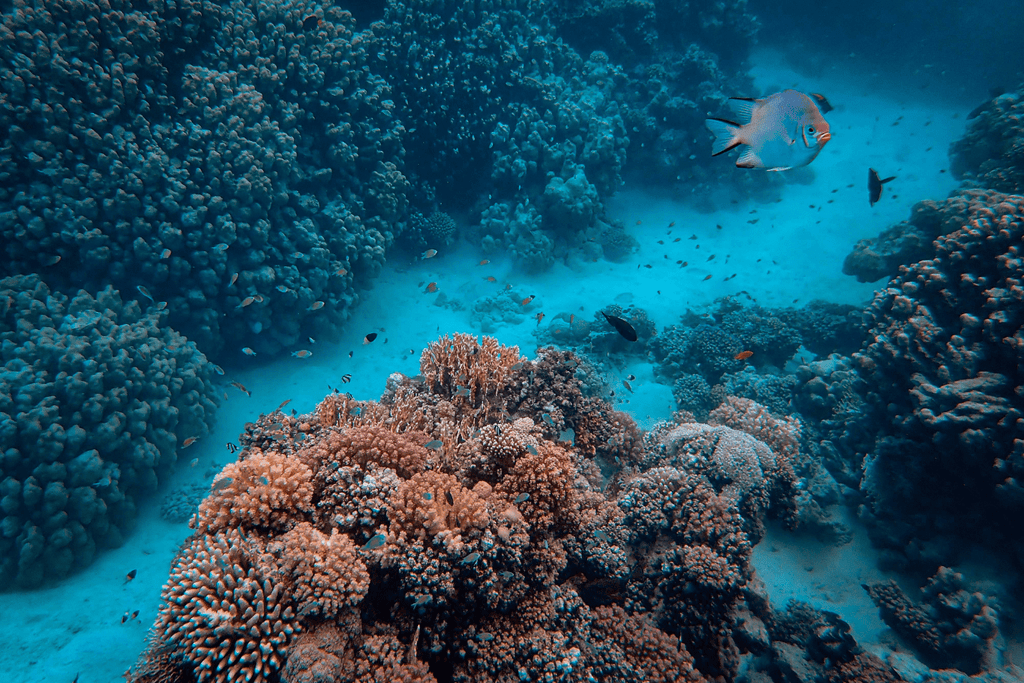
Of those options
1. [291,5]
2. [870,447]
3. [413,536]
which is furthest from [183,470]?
[870,447]

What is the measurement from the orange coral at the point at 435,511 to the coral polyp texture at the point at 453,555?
0.05 feet

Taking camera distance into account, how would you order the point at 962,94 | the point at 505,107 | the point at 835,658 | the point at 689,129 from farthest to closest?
the point at 962,94 → the point at 689,129 → the point at 505,107 → the point at 835,658

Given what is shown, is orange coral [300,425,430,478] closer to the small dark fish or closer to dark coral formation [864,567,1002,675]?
the small dark fish

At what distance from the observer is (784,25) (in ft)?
86.3

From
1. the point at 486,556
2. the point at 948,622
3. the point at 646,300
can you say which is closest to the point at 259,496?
the point at 486,556

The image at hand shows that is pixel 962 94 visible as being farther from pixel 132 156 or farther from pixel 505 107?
pixel 132 156

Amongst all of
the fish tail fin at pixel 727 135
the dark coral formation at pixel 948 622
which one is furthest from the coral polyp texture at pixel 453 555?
the fish tail fin at pixel 727 135

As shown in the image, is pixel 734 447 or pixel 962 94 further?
pixel 962 94

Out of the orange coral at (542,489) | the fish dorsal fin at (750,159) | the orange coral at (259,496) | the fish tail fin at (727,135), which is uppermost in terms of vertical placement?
the fish tail fin at (727,135)

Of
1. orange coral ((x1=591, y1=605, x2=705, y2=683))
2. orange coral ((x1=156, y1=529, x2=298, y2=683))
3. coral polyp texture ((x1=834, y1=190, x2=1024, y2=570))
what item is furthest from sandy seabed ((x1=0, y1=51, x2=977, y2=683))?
orange coral ((x1=156, y1=529, x2=298, y2=683))

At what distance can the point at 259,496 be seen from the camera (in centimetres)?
281

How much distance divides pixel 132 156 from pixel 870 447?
13989 millimetres

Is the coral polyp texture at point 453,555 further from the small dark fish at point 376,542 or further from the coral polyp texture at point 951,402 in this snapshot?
the coral polyp texture at point 951,402

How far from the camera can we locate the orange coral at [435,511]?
280cm
